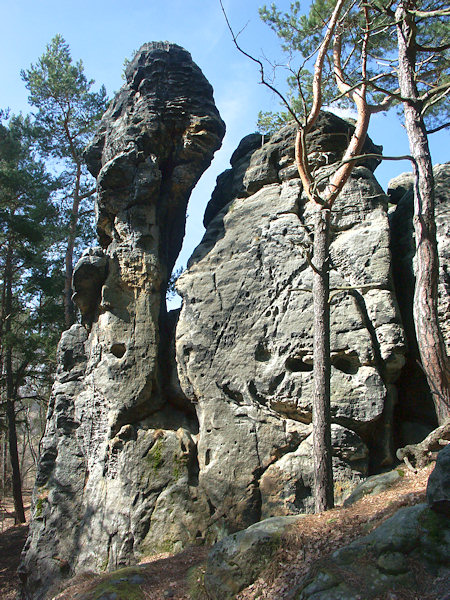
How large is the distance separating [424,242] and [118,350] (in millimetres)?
7030

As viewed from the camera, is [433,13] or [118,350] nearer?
[433,13]

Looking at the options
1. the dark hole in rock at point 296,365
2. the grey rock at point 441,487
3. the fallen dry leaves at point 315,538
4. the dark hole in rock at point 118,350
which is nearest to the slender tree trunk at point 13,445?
the dark hole in rock at point 118,350

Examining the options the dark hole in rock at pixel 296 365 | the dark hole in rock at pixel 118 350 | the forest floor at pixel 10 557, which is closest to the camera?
the dark hole in rock at pixel 296 365

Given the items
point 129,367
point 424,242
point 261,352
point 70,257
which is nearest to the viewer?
point 424,242

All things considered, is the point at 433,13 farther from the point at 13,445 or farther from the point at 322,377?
the point at 13,445

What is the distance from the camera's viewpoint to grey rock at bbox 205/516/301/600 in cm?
553

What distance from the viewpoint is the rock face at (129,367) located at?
983 cm

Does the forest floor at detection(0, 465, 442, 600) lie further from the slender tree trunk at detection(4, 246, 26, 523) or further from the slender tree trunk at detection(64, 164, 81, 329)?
the slender tree trunk at detection(64, 164, 81, 329)

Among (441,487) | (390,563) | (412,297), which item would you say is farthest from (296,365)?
(390,563)

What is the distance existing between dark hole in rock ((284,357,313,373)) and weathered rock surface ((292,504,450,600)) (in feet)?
15.4

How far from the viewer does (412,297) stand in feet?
31.7

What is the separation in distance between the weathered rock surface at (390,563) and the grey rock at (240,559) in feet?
2.55

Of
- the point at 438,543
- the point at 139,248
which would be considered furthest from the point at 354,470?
the point at 139,248

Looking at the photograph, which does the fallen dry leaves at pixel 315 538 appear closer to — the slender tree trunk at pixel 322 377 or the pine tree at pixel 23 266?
the slender tree trunk at pixel 322 377
